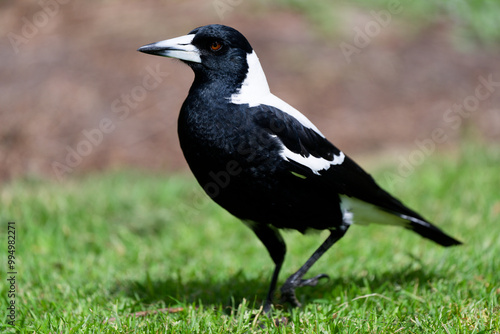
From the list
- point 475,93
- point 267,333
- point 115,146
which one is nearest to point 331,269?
point 267,333

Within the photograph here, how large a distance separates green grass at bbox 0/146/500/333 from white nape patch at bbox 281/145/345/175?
0.56 meters

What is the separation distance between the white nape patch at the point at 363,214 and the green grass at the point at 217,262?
0.25m

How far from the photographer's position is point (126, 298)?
275 cm

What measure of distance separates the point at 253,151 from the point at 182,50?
0.53 m

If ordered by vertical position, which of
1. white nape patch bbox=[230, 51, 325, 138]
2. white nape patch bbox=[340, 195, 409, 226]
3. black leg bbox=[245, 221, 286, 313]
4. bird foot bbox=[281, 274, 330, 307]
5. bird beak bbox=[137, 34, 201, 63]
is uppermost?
bird beak bbox=[137, 34, 201, 63]

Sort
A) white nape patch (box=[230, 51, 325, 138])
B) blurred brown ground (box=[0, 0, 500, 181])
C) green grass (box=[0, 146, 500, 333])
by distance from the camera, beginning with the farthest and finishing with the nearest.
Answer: blurred brown ground (box=[0, 0, 500, 181]), white nape patch (box=[230, 51, 325, 138]), green grass (box=[0, 146, 500, 333])

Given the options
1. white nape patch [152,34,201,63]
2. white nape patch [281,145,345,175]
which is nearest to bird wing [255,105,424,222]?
white nape patch [281,145,345,175]

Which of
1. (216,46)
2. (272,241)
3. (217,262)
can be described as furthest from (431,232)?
(216,46)

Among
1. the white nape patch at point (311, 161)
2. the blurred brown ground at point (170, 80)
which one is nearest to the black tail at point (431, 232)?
the white nape patch at point (311, 161)

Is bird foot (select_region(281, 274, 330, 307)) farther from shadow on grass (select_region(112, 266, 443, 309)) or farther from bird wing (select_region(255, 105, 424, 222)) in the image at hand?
bird wing (select_region(255, 105, 424, 222))

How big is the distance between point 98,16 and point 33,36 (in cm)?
93

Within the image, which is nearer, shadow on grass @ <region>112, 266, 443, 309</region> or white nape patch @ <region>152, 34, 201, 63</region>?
white nape patch @ <region>152, 34, 201, 63</region>

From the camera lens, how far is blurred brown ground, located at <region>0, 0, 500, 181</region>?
6609mm

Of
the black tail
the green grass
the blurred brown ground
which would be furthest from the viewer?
the blurred brown ground
